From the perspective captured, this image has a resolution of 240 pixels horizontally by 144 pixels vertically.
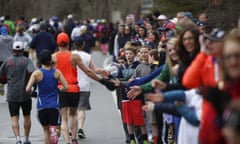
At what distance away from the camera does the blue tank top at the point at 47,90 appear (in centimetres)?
1223

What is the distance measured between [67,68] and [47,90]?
1.29 meters

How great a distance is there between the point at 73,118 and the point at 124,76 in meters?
1.29

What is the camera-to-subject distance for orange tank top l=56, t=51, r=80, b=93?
1350cm

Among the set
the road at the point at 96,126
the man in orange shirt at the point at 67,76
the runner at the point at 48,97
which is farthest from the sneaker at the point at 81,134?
the runner at the point at 48,97

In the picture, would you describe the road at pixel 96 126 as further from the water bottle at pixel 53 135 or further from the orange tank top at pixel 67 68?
the water bottle at pixel 53 135

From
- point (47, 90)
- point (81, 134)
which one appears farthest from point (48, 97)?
point (81, 134)

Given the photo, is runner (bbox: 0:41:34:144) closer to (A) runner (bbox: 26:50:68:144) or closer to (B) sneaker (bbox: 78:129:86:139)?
(A) runner (bbox: 26:50:68:144)

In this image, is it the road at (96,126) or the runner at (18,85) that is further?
the road at (96,126)

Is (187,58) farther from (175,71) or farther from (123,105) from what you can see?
(123,105)

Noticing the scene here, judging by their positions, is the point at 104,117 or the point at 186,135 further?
the point at 104,117

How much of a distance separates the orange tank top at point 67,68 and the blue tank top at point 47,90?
1053 millimetres

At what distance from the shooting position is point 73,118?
13.8m

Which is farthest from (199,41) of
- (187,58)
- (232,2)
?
(232,2)

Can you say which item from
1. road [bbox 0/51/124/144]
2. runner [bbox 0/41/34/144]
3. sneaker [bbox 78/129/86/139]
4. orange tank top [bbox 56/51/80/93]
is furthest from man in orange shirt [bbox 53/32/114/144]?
sneaker [bbox 78/129/86/139]
